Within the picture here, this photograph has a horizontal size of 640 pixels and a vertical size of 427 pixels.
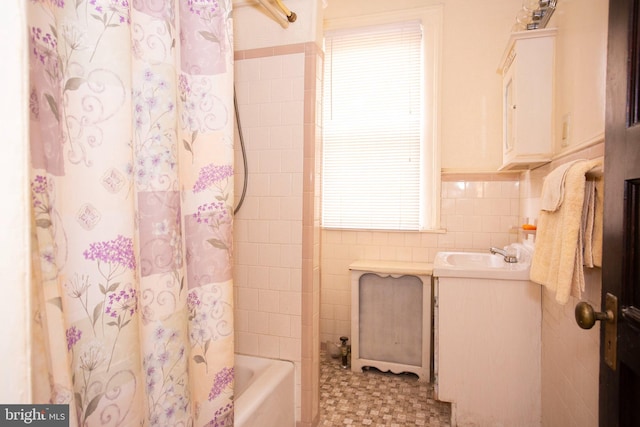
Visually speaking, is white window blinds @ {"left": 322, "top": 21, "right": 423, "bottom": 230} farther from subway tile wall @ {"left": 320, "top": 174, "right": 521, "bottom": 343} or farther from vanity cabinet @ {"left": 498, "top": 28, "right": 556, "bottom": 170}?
vanity cabinet @ {"left": 498, "top": 28, "right": 556, "bottom": 170}

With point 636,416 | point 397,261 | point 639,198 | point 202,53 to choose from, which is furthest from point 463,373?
point 202,53

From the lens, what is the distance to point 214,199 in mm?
1015

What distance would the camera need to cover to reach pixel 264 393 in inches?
56.7

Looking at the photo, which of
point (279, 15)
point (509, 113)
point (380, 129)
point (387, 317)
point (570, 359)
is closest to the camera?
point (570, 359)

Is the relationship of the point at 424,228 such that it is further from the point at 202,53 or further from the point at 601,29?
the point at 202,53

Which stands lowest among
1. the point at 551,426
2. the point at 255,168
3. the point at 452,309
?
the point at 551,426

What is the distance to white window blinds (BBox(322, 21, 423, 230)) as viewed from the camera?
2.75m

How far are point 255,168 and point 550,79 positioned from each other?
154cm

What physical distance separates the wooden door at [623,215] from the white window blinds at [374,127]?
6.49 ft

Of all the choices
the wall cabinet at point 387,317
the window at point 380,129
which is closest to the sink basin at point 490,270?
the wall cabinet at point 387,317

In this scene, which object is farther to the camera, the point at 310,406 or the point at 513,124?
the point at 513,124

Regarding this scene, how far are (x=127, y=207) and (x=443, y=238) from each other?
2390 millimetres

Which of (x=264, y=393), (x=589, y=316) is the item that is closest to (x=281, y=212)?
(x=264, y=393)

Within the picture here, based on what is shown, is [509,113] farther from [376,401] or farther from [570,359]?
[376,401]
